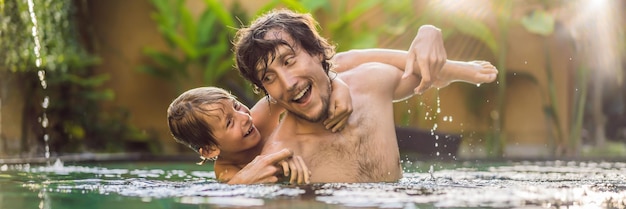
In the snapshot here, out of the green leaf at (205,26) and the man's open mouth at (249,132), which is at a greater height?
the green leaf at (205,26)

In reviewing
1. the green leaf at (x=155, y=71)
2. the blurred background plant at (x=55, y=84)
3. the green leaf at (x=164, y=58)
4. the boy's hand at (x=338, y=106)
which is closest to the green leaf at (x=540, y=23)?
the green leaf at (x=164, y=58)

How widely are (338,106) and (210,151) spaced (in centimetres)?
53

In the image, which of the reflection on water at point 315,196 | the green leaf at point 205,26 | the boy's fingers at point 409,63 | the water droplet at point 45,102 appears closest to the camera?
the reflection on water at point 315,196

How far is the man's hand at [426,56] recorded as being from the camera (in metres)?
3.27

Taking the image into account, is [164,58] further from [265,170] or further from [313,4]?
[265,170]

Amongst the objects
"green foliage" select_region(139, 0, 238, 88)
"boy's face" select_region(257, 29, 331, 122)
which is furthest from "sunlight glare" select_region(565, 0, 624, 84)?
"boy's face" select_region(257, 29, 331, 122)

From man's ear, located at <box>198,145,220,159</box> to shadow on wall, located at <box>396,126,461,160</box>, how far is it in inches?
140

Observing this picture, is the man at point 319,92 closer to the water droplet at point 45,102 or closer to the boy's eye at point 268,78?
the boy's eye at point 268,78

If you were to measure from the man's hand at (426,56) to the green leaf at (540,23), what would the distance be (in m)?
6.56

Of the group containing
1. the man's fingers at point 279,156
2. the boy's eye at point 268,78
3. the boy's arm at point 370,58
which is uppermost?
the boy's arm at point 370,58

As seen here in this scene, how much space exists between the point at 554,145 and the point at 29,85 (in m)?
5.26

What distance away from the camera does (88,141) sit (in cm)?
925

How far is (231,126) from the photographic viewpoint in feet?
10.6

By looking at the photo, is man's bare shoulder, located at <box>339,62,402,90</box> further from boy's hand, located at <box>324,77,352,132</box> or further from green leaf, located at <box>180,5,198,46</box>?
green leaf, located at <box>180,5,198,46</box>
